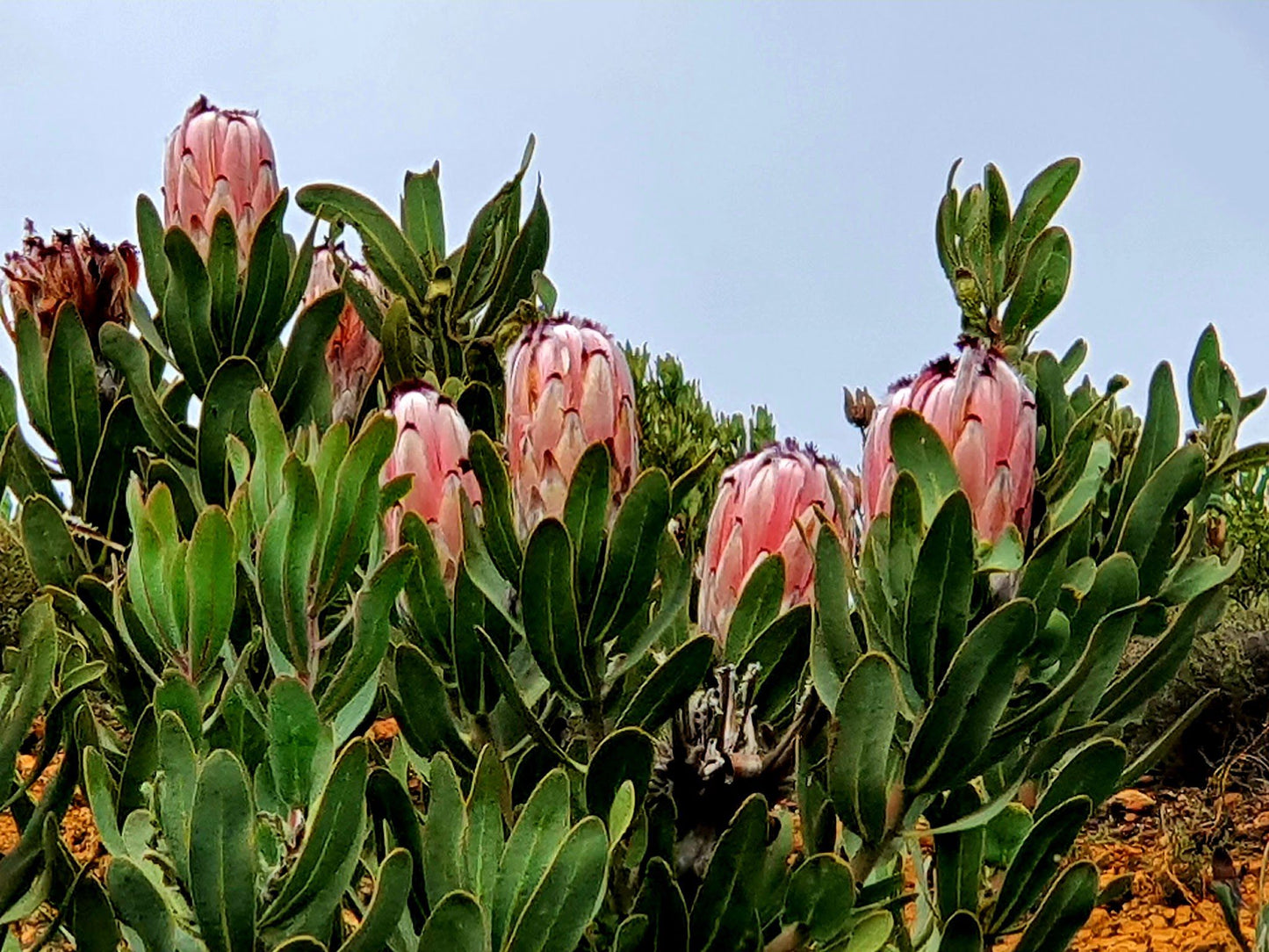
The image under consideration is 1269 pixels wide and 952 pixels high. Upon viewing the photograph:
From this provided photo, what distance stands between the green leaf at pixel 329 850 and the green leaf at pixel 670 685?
0.28 metres

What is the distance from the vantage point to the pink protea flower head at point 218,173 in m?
1.88

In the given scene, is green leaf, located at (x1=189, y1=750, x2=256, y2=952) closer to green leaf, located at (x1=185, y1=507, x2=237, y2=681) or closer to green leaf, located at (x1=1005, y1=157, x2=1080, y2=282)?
green leaf, located at (x1=185, y1=507, x2=237, y2=681)

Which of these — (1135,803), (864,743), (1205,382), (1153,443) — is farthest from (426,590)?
(1135,803)

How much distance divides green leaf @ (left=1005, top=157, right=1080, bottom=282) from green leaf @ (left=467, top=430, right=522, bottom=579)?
0.75 meters

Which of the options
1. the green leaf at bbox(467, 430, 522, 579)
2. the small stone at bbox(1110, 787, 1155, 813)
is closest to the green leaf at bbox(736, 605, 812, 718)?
the green leaf at bbox(467, 430, 522, 579)

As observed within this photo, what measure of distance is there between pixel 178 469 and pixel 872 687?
89 centimetres

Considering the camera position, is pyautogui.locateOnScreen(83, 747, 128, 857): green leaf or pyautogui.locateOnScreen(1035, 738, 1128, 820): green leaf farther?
pyautogui.locateOnScreen(1035, 738, 1128, 820): green leaf

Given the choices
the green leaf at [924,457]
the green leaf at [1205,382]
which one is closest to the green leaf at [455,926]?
the green leaf at [924,457]

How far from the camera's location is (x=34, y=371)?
1.90m

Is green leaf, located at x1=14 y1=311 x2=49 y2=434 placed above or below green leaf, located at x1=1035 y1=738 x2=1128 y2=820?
above

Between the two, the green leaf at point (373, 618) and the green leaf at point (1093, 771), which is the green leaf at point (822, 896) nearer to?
the green leaf at point (1093, 771)

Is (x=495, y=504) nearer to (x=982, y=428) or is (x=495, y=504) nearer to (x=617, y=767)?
(x=617, y=767)

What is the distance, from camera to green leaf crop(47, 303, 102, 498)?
1855 millimetres

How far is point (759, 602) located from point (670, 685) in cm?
11
